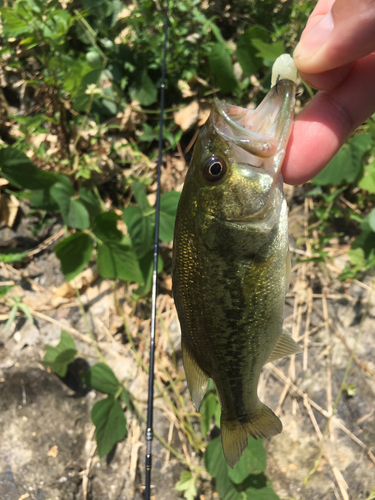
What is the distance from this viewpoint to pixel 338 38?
1132 millimetres

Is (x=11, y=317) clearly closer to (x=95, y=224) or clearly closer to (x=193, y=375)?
(x=95, y=224)

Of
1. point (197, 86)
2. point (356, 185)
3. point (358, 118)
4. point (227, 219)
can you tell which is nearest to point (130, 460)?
point (227, 219)

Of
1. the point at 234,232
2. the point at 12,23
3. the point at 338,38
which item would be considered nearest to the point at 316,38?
the point at 338,38

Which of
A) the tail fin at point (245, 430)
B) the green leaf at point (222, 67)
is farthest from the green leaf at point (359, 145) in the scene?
the tail fin at point (245, 430)

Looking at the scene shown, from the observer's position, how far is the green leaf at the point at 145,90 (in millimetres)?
2850

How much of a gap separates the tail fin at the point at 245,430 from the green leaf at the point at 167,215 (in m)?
1.21

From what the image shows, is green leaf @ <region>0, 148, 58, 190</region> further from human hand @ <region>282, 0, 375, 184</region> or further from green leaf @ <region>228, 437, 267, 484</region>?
green leaf @ <region>228, 437, 267, 484</region>

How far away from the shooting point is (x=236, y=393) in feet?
4.78

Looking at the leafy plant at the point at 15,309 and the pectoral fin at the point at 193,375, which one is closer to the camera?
the pectoral fin at the point at 193,375

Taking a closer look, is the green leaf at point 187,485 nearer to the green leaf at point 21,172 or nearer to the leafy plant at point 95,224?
the leafy plant at point 95,224

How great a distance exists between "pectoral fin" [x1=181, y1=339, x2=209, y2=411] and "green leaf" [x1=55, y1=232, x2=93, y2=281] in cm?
109

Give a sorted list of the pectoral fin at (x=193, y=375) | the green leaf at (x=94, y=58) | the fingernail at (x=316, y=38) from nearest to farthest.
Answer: the fingernail at (x=316, y=38), the pectoral fin at (x=193, y=375), the green leaf at (x=94, y=58)

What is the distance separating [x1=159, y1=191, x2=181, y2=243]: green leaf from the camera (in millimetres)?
2258

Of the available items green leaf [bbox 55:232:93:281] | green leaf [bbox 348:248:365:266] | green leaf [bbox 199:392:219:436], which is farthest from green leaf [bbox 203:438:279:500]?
green leaf [bbox 348:248:365:266]
